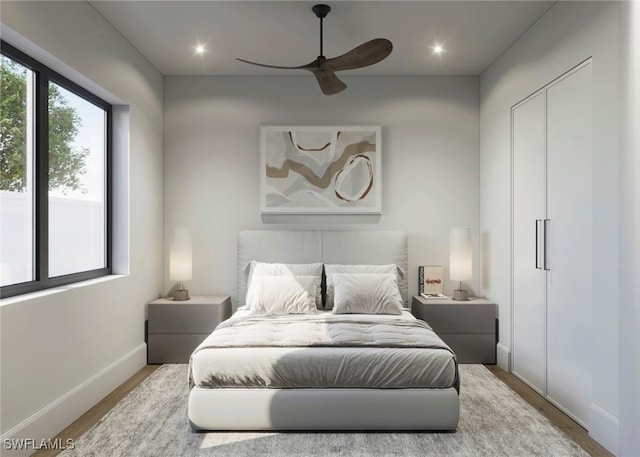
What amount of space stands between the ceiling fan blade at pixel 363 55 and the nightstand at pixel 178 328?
2.43m

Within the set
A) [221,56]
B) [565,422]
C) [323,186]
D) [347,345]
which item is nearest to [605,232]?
[565,422]

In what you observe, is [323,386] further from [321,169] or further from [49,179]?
[321,169]

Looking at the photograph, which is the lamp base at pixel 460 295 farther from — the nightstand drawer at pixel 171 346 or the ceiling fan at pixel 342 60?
the nightstand drawer at pixel 171 346

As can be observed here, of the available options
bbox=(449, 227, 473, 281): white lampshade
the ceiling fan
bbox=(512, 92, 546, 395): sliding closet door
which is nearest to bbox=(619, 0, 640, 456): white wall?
bbox=(512, 92, 546, 395): sliding closet door

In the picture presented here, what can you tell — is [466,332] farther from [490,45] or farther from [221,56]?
[221,56]

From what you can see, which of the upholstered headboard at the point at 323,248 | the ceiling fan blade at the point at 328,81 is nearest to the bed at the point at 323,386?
the upholstered headboard at the point at 323,248

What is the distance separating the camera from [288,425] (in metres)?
2.91

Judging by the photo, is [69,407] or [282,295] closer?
[69,407]

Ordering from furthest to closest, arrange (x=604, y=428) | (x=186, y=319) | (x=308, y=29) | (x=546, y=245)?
(x=186, y=319)
(x=308, y=29)
(x=546, y=245)
(x=604, y=428)

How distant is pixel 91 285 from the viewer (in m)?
3.40

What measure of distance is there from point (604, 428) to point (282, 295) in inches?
97.2

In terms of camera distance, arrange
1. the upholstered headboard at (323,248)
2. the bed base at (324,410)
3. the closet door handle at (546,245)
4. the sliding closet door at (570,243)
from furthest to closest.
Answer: the upholstered headboard at (323,248), the closet door handle at (546,245), the sliding closet door at (570,243), the bed base at (324,410)

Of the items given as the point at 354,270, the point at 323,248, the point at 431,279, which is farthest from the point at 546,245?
the point at 323,248

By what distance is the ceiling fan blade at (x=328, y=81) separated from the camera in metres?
3.42
